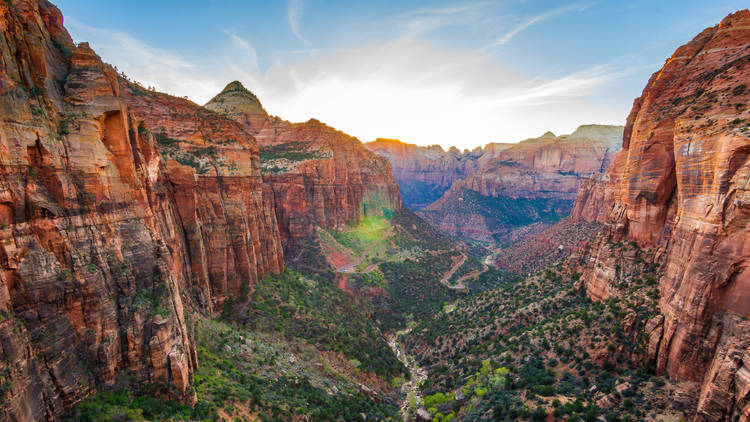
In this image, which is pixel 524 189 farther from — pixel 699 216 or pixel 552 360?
pixel 699 216

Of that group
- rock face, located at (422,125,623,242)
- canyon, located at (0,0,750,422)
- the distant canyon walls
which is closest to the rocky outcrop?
canyon, located at (0,0,750,422)

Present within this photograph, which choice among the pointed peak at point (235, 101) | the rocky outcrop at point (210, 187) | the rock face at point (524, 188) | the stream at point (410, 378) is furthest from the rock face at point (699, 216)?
the rock face at point (524, 188)

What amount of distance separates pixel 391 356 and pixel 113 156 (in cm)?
4437

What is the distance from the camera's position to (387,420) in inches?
1393

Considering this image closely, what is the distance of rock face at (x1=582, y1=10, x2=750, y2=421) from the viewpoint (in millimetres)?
19047

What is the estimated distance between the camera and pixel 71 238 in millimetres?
17969

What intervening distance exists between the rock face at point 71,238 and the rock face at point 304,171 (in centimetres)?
4476

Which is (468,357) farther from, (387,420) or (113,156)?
(113,156)

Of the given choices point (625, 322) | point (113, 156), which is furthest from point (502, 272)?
point (113, 156)

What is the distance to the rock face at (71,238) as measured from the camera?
600 inches

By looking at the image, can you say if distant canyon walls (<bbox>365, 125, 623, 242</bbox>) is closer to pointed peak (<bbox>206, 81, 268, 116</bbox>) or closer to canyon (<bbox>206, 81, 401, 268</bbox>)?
canyon (<bbox>206, 81, 401, 268</bbox>)

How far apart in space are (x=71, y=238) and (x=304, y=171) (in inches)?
2462

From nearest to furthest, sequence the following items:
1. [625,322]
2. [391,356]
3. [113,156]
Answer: [113,156]
[625,322]
[391,356]

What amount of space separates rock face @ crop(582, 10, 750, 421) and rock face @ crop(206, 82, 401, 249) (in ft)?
196
